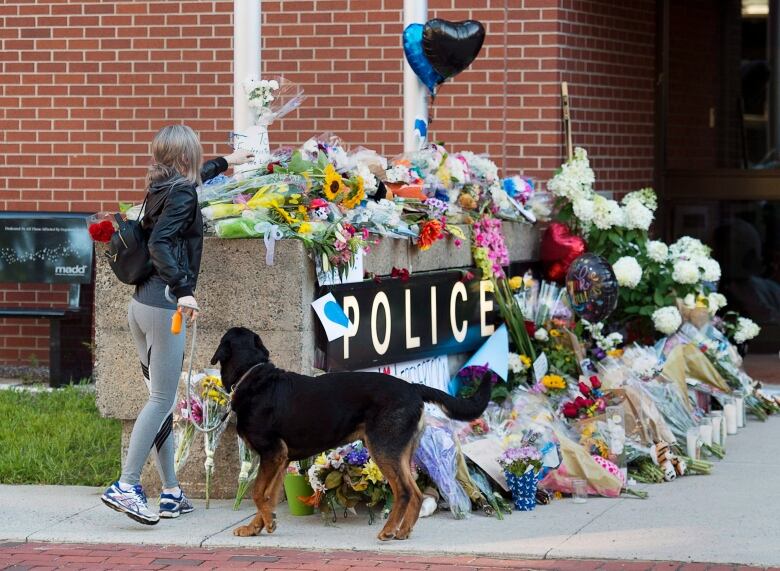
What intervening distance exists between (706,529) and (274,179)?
288 centimetres

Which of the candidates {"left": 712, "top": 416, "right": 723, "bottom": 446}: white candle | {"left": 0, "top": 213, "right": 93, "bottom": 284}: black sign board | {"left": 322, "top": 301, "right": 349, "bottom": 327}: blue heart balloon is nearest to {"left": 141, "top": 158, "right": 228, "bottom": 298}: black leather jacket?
{"left": 322, "top": 301, "right": 349, "bottom": 327}: blue heart balloon

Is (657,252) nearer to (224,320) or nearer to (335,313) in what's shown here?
(335,313)

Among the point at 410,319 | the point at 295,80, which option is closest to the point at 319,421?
the point at 410,319

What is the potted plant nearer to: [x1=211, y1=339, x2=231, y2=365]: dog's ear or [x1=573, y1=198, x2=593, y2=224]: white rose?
[x1=211, y1=339, x2=231, y2=365]: dog's ear

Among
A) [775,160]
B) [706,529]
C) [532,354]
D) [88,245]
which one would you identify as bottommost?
[706,529]

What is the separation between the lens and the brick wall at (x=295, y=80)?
34.6 feet

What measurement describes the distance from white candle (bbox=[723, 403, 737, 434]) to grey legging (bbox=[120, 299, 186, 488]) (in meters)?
4.06

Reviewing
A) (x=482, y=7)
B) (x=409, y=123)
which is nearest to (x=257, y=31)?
(x=409, y=123)

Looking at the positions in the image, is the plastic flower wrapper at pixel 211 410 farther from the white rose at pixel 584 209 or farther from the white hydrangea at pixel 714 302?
the white hydrangea at pixel 714 302

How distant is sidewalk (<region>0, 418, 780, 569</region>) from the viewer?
6367 millimetres

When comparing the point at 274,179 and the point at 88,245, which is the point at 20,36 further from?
the point at 274,179

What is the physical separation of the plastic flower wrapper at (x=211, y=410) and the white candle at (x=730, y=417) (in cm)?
369

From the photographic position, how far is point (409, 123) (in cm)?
926

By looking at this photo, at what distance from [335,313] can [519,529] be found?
147 centimetres
